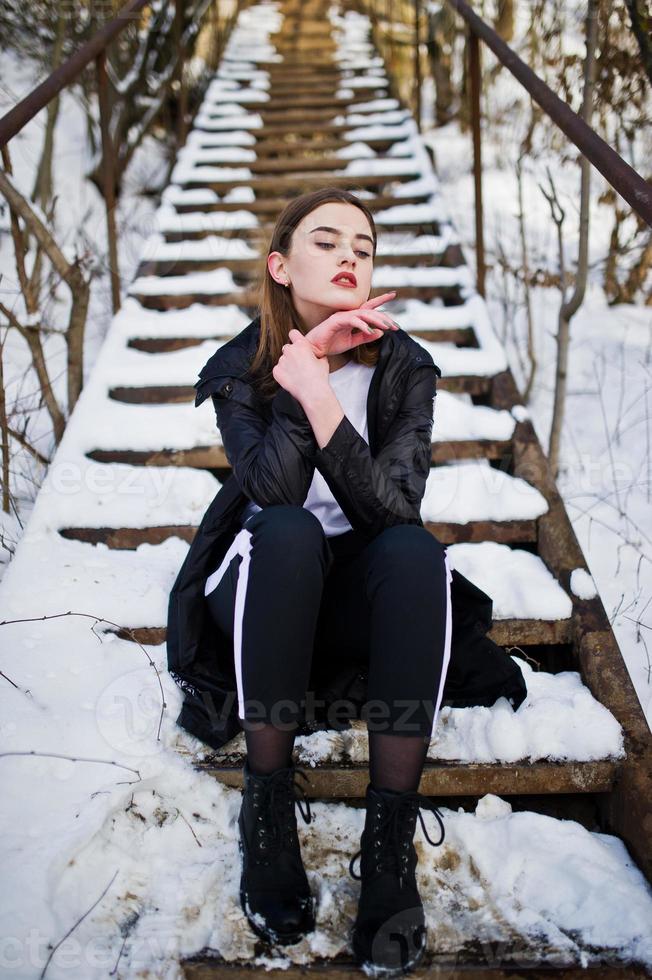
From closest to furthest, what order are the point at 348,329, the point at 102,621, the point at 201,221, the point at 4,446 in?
the point at 348,329 → the point at 102,621 → the point at 4,446 → the point at 201,221

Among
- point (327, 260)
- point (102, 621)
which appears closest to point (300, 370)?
point (327, 260)

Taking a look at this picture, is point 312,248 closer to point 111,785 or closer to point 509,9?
point 111,785

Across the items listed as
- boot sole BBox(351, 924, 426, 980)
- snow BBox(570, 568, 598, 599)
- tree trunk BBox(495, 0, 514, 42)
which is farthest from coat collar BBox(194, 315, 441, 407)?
tree trunk BBox(495, 0, 514, 42)

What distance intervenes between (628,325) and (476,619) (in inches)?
101

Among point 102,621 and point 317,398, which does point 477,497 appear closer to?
point 317,398

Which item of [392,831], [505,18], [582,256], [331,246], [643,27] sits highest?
[505,18]

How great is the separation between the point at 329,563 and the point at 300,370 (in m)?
0.38

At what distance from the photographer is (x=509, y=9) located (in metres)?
6.07

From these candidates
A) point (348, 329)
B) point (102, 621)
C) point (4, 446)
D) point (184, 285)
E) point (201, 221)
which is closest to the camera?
point (348, 329)

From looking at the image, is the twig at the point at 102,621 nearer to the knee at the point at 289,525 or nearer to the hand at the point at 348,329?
the knee at the point at 289,525

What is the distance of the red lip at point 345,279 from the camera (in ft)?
5.21

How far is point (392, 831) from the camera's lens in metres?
1.28

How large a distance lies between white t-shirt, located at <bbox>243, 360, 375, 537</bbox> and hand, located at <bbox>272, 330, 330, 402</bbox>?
15 cm

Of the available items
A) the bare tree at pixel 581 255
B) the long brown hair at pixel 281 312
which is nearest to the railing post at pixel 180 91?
the bare tree at pixel 581 255
